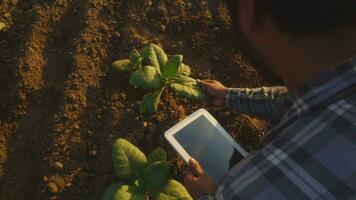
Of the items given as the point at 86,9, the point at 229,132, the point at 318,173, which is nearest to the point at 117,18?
the point at 86,9

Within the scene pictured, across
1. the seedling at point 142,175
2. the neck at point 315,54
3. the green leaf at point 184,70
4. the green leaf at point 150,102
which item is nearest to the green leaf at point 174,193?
the seedling at point 142,175

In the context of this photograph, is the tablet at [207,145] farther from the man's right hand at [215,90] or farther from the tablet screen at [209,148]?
the man's right hand at [215,90]

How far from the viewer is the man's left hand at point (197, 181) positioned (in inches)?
91.5

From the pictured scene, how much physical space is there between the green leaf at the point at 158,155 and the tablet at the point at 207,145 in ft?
0.22

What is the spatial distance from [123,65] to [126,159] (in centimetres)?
57

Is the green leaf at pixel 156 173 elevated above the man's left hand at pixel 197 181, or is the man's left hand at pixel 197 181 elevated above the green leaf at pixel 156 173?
the green leaf at pixel 156 173

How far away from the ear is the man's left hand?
84 centimetres

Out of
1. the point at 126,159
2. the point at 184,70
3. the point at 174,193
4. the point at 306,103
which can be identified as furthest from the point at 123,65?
the point at 306,103

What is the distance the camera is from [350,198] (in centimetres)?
151

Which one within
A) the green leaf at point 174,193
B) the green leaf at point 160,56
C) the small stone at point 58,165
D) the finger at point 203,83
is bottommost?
the green leaf at point 174,193

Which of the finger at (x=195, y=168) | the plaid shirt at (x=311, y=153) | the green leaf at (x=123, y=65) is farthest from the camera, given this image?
the green leaf at (x=123, y=65)

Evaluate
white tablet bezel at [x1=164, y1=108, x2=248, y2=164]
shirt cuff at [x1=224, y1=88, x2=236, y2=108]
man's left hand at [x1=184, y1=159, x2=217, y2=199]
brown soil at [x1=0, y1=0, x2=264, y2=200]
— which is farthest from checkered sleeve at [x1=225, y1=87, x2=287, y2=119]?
man's left hand at [x1=184, y1=159, x2=217, y2=199]

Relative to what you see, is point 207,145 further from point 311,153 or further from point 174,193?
point 311,153

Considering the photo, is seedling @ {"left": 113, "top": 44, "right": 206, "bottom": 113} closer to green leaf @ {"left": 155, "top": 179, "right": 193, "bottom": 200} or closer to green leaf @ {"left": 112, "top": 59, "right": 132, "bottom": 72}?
green leaf @ {"left": 112, "top": 59, "right": 132, "bottom": 72}
